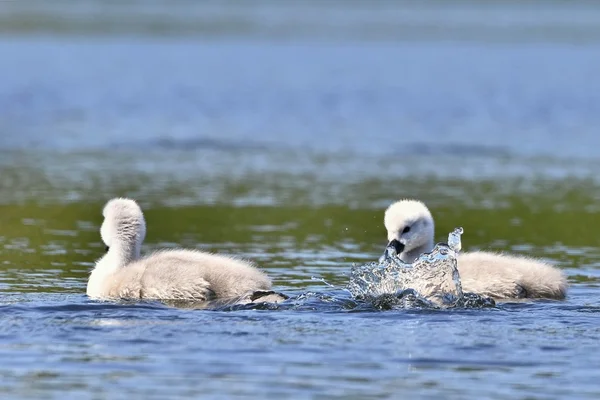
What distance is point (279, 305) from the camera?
11.2m

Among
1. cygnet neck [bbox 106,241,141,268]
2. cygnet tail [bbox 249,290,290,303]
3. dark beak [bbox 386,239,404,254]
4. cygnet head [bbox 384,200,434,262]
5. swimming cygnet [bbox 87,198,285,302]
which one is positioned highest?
cygnet head [bbox 384,200,434,262]

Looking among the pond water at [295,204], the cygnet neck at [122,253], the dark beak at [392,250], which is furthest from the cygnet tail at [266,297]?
the cygnet neck at [122,253]

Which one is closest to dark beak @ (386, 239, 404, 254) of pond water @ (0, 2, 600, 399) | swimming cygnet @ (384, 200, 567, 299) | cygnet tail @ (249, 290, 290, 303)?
swimming cygnet @ (384, 200, 567, 299)

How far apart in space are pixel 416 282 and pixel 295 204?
635 cm

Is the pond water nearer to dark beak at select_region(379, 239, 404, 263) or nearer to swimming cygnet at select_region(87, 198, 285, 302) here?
swimming cygnet at select_region(87, 198, 285, 302)

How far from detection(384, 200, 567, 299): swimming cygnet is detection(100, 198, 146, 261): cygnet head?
7.58 feet

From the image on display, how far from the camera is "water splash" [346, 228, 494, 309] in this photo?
1152 centimetres

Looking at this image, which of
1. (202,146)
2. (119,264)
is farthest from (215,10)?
(119,264)

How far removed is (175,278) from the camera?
11.6m

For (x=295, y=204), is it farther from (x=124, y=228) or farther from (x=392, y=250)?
(x=124, y=228)

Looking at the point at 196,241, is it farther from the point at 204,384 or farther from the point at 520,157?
the point at 520,157

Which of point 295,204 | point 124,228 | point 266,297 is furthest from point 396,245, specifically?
point 295,204

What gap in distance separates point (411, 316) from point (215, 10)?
7707 centimetres

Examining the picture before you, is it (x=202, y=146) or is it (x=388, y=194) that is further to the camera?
(x=202, y=146)
